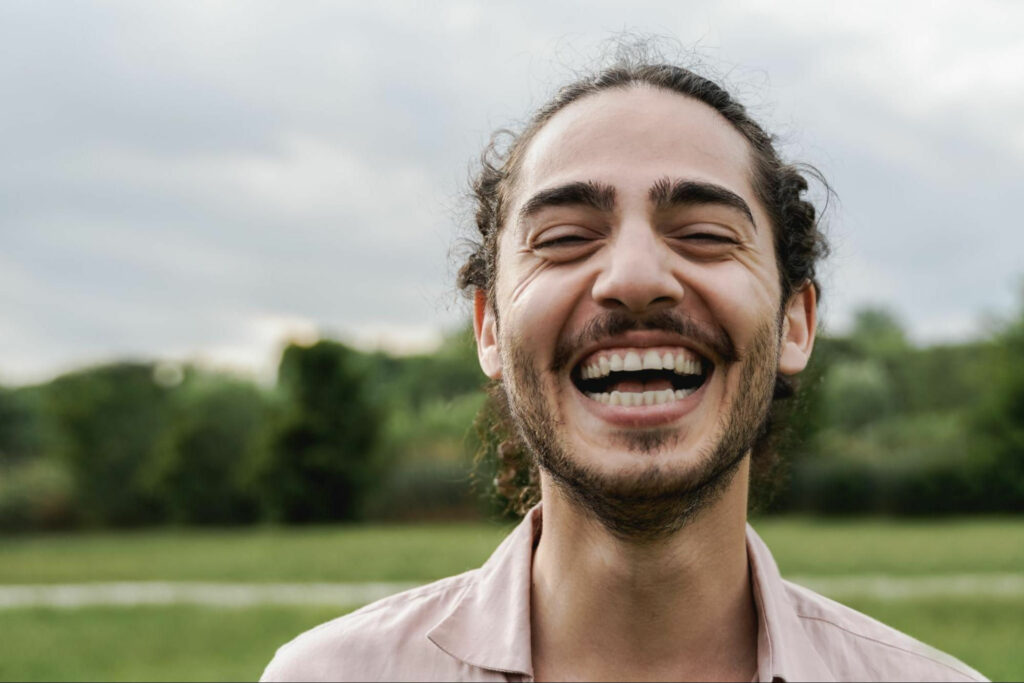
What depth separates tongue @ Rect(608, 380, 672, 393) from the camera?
88.8 inches

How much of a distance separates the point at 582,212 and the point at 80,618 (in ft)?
42.6

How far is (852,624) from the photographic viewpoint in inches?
97.7

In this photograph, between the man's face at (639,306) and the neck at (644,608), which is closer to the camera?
the man's face at (639,306)

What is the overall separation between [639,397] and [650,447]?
10 cm

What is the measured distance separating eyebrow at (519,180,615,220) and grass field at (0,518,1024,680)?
1.36 m

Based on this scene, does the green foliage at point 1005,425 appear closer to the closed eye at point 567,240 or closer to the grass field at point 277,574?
the grass field at point 277,574

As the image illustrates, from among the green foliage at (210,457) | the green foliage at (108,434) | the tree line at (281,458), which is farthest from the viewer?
the green foliage at (108,434)

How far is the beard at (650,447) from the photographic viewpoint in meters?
2.20

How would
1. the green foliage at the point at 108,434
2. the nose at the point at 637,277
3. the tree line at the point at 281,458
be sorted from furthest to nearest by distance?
the green foliage at the point at 108,434, the tree line at the point at 281,458, the nose at the point at 637,277

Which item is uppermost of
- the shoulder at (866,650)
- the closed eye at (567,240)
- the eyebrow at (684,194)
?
the eyebrow at (684,194)

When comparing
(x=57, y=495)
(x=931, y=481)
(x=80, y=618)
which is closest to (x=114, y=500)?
(x=57, y=495)

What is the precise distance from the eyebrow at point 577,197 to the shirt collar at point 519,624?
2.61ft

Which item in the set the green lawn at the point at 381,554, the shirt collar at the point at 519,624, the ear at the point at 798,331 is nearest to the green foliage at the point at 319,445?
the green lawn at the point at 381,554

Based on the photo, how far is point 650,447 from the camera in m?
2.20
